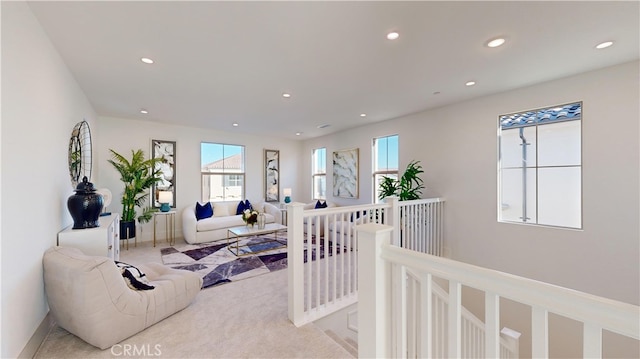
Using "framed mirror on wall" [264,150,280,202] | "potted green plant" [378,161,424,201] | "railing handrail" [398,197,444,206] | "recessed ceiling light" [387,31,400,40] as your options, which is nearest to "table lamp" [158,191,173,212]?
"framed mirror on wall" [264,150,280,202]

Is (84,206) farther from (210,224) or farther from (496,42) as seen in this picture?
(496,42)

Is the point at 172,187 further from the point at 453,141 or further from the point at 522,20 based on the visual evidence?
the point at 522,20

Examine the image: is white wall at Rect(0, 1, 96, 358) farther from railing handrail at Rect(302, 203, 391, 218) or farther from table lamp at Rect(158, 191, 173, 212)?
table lamp at Rect(158, 191, 173, 212)

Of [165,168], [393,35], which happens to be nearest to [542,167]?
[393,35]

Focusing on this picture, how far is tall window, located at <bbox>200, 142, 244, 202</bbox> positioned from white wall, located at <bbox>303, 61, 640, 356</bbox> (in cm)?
447

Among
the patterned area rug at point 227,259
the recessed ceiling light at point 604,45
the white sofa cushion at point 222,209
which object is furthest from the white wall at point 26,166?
the recessed ceiling light at point 604,45

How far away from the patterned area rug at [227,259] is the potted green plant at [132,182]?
786 mm

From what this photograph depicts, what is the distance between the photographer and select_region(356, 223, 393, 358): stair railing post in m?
1.13

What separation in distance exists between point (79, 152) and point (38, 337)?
2327 mm

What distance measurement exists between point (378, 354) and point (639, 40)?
3.57 meters

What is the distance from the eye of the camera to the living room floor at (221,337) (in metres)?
1.89

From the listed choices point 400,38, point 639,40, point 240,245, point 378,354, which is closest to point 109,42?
point 400,38

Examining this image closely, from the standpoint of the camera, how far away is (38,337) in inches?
77.3

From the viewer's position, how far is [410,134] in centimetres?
484
